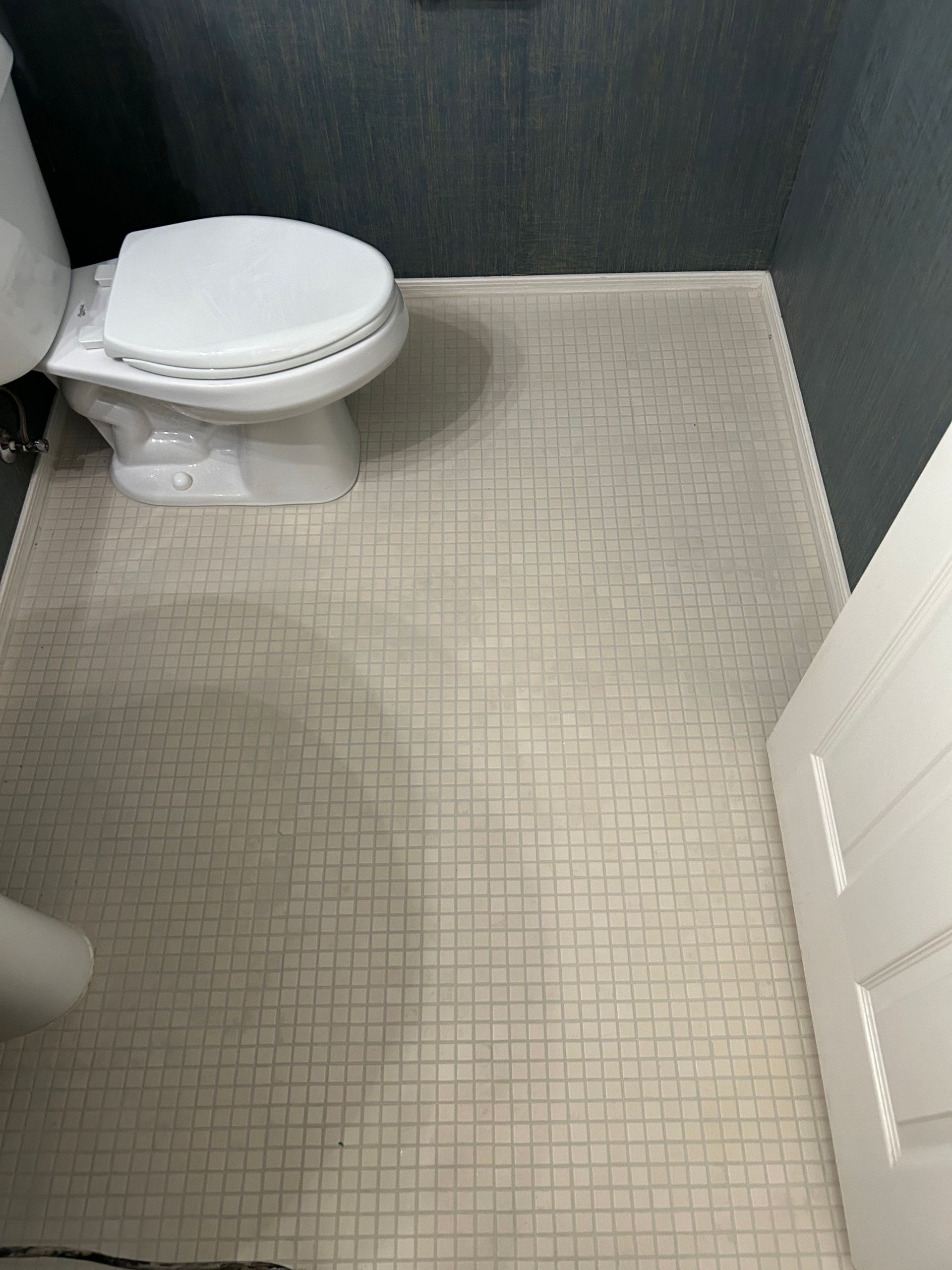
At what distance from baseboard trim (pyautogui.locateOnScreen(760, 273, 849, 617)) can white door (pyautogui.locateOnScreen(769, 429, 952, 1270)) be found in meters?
0.41

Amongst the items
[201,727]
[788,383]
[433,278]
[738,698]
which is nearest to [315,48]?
[433,278]

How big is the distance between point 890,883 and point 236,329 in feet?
3.77

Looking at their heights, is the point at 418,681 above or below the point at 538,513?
below

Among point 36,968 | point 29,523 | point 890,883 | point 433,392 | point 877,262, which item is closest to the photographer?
point 890,883

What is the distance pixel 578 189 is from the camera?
1834mm

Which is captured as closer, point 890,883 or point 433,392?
point 890,883

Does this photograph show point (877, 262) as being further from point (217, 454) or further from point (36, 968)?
point (36, 968)

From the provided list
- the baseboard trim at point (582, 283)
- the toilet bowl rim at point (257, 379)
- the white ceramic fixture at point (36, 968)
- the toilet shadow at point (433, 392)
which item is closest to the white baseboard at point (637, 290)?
the baseboard trim at point (582, 283)

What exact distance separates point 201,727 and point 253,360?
576 mm

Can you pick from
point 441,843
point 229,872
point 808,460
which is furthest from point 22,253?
point 808,460

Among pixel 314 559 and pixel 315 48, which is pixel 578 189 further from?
pixel 314 559

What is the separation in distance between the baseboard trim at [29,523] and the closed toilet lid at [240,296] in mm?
425

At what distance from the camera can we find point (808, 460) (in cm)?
172

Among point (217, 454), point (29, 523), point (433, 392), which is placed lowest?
point (29, 523)
